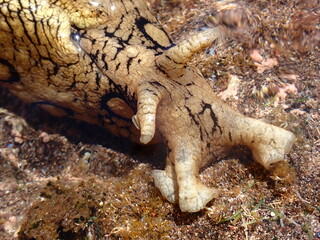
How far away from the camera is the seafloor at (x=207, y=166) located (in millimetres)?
2742

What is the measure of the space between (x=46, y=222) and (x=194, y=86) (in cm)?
187

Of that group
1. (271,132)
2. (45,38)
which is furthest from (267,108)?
(45,38)

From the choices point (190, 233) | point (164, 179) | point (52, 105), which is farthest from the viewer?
point (52, 105)

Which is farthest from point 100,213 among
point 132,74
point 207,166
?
point 132,74

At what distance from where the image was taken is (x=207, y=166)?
317 centimetres

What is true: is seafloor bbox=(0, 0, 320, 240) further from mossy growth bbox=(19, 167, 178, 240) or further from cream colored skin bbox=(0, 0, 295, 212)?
cream colored skin bbox=(0, 0, 295, 212)

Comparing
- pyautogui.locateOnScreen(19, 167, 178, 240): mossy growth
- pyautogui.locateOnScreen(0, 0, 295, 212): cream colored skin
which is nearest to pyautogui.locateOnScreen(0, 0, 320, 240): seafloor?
pyautogui.locateOnScreen(19, 167, 178, 240): mossy growth

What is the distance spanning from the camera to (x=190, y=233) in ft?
8.94

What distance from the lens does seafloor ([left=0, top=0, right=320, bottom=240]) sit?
274 centimetres

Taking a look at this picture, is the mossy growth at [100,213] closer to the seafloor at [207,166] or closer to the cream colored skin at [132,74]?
the seafloor at [207,166]

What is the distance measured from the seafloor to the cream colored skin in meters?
0.23

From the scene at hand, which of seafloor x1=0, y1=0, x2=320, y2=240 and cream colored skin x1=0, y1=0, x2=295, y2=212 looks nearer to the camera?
seafloor x1=0, y1=0, x2=320, y2=240

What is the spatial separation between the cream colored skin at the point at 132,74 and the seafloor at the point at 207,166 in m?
0.23

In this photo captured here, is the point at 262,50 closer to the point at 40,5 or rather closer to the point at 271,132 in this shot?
the point at 271,132
